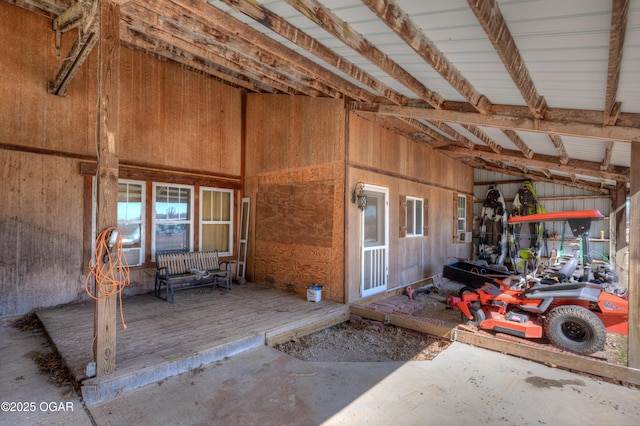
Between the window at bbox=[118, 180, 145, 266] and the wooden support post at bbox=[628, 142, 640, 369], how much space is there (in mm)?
7076

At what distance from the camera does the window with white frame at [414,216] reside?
729 centimetres

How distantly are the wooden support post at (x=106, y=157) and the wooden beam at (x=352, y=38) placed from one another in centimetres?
169

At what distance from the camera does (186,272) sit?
6098 mm

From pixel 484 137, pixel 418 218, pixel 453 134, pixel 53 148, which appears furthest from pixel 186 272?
pixel 484 137

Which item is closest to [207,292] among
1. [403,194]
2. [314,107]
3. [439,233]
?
[314,107]

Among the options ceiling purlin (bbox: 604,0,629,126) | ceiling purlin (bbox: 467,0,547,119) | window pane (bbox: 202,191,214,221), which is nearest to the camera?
ceiling purlin (bbox: 604,0,629,126)

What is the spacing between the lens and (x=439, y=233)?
8.51 meters

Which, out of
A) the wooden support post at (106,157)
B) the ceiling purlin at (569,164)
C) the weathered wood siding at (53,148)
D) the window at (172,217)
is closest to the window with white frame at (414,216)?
the ceiling purlin at (569,164)

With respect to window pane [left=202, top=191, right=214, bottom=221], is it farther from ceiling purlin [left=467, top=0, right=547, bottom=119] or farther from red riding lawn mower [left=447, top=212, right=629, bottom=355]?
ceiling purlin [left=467, top=0, right=547, bottom=119]

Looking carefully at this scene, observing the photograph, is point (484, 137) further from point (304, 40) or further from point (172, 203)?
point (172, 203)

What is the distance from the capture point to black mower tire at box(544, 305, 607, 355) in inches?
146

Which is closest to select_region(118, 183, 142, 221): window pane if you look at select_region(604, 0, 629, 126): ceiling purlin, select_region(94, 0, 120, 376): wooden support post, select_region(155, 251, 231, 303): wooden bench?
select_region(155, 251, 231, 303): wooden bench

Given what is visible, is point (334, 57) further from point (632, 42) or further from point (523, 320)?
point (523, 320)

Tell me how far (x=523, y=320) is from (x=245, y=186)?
581 cm
